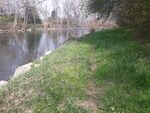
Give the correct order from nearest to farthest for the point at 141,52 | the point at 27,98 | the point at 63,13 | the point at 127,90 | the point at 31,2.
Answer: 1. the point at 127,90
2. the point at 27,98
3. the point at 141,52
4. the point at 31,2
5. the point at 63,13

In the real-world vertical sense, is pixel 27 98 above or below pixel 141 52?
below

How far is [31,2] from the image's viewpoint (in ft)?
217

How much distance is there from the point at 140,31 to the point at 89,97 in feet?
30.7

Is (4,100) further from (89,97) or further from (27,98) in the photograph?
(89,97)

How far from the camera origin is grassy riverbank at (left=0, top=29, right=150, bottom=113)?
6.22m

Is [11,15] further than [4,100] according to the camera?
Yes

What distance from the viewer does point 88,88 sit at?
24.5ft

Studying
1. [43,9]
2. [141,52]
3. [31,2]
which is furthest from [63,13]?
[141,52]

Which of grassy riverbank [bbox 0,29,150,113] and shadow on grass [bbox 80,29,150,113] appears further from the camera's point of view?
grassy riverbank [bbox 0,29,150,113]

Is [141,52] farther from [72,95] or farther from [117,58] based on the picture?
[72,95]

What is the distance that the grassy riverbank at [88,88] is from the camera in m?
6.22

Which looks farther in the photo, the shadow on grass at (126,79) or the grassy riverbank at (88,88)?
the grassy riverbank at (88,88)

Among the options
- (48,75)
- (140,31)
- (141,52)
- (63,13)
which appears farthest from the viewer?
(63,13)

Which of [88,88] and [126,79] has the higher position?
[126,79]
